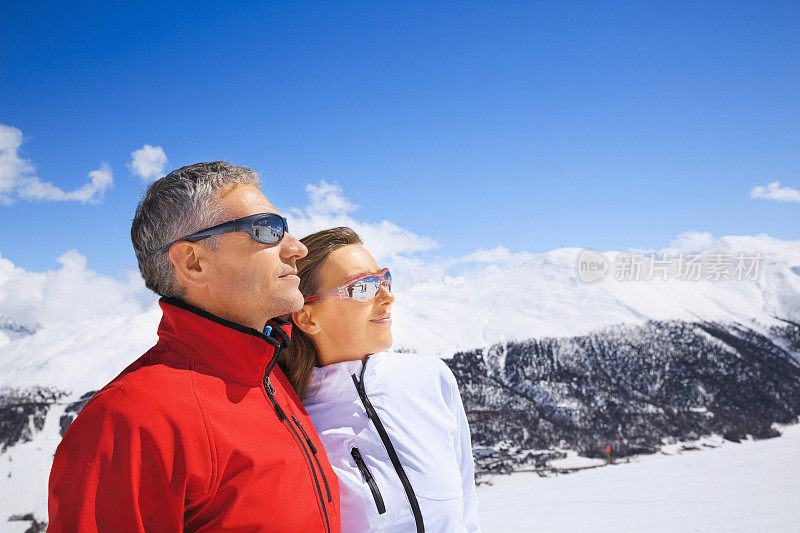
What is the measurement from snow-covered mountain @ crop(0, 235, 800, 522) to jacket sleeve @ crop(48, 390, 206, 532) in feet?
80.4

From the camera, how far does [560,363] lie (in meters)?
42.0

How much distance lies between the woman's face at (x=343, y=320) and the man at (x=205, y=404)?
1.67ft

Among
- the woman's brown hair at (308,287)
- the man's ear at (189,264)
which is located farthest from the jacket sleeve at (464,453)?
the man's ear at (189,264)

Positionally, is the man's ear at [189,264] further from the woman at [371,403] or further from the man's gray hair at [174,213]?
the woman at [371,403]

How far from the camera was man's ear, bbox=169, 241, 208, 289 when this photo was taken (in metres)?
1.45

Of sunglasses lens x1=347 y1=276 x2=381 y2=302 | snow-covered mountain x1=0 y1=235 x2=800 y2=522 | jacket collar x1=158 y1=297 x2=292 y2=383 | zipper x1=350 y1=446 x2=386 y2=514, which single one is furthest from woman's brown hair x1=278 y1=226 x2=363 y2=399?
snow-covered mountain x1=0 y1=235 x2=800 y2=522

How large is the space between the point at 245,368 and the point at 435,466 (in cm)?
99

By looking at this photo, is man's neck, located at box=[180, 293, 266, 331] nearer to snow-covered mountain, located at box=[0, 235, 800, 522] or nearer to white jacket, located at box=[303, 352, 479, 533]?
white jacket, located at box=[303, 352, 479, 533]

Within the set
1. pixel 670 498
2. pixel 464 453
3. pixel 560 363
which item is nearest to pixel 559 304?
pixel 560 363

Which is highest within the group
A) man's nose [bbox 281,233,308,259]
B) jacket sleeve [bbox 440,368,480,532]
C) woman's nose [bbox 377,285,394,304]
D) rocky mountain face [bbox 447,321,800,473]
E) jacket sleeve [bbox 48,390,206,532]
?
man's nose [bbox 281,233,308,259]

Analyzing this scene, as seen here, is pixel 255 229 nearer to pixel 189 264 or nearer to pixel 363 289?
pixel 189 264

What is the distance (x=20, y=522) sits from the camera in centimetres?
1820

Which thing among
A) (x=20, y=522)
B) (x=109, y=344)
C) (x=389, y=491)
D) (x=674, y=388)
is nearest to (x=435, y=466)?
(x=389, y=491)

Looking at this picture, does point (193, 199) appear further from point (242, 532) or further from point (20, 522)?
point (20, 522)
